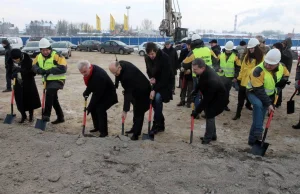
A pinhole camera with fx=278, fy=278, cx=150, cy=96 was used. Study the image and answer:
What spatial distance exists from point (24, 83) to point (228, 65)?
4.46 m

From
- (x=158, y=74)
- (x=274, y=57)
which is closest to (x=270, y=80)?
(x=274, y=57)

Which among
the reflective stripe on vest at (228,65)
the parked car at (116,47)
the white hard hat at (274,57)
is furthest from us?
the parked car at (116,47)

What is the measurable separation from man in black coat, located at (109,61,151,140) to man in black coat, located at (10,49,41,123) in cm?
218

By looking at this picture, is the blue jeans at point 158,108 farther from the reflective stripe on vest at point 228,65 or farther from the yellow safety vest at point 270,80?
the reflective stripe on vest at point 228,65

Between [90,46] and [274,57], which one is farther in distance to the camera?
[90,46]

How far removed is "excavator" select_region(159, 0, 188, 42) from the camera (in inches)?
750

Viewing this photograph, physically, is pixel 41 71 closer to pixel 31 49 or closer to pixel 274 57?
pixel 274 57

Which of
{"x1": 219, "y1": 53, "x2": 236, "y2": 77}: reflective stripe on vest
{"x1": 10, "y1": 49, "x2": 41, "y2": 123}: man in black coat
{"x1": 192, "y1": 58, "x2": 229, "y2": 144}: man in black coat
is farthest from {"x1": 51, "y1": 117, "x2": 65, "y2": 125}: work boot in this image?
{"x1": 219, "y1": 53, "x2": 236, "y2": 77}: reflective stripe on vest

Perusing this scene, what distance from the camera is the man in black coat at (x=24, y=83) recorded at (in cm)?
555

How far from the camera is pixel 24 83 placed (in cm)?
567

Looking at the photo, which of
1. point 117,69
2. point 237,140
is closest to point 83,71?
point 117,69

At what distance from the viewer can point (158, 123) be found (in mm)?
5453

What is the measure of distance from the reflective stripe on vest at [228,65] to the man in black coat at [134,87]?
249cm

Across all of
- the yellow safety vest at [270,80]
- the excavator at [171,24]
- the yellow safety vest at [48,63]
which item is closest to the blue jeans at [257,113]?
the yellow safety vest at [270,80]
